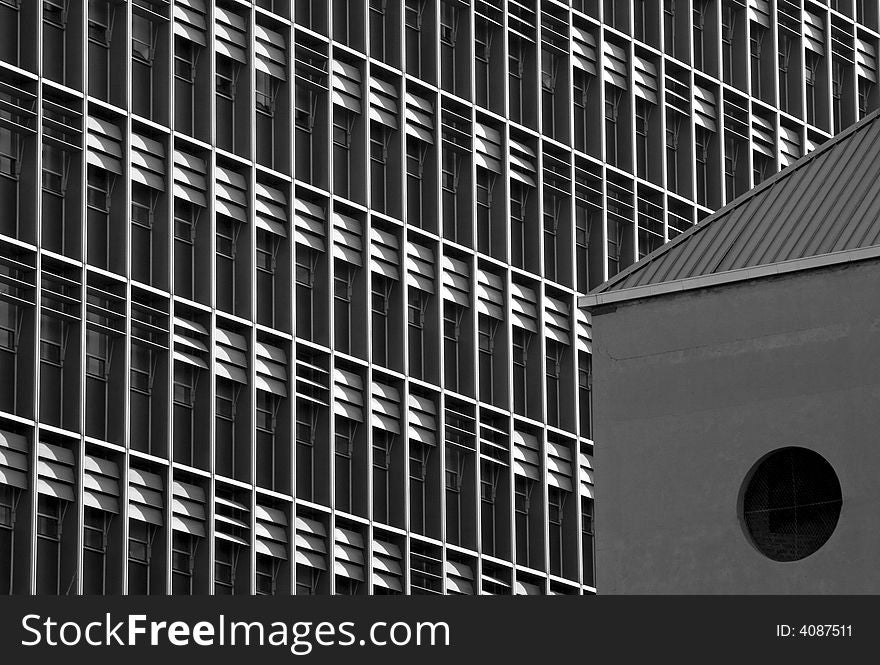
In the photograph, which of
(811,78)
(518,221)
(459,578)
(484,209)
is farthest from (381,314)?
(811,78)

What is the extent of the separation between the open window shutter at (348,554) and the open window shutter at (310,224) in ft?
25.5

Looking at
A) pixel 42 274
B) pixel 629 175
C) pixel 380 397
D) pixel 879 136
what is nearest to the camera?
pixel 879 136

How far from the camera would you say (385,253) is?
8000 cm

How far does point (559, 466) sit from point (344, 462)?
9.90 meters

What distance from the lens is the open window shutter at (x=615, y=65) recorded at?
89.4m

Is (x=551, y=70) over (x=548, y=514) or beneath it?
over

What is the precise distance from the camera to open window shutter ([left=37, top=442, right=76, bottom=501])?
67.8 m

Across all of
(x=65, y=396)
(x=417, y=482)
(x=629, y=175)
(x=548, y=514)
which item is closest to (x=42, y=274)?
(x=65, y=396)

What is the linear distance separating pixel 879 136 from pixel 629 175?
150ft

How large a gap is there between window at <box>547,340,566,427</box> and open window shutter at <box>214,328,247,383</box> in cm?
1354

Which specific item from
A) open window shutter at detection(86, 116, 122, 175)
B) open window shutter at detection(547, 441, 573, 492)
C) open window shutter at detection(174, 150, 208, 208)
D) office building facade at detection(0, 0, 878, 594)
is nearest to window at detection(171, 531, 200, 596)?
office building facade at detection(0, 0, 878, 594)

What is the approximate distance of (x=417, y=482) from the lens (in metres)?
79.8

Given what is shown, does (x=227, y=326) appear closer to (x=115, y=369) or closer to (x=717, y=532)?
(x=115, y=369)

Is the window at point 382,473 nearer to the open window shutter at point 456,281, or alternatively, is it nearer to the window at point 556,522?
the open window shutter at point 456,281
